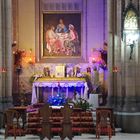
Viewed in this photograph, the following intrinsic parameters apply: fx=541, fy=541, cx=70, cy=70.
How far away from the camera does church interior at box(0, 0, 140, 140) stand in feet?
64.1

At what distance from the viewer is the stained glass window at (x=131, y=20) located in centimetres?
1957

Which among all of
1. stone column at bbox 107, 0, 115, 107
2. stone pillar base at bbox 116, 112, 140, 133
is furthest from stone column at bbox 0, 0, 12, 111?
stone pillar base at bbox 116, 112, 140, 133

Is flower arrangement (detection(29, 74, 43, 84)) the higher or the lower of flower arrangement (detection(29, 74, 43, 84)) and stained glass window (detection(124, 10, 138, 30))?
the lower

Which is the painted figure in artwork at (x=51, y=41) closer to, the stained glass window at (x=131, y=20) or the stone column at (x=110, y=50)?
the stone column at (x=110, y=50)

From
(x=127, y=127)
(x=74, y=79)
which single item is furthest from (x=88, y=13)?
(x=127, y=127)

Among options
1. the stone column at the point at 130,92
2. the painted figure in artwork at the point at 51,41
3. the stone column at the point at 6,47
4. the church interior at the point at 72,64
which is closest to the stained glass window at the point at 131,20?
the church interior at the point at 72,64

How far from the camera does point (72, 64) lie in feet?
86.9

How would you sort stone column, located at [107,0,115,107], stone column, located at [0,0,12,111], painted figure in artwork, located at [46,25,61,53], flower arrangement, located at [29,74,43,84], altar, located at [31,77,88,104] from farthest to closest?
painted figure in artwork, located at [46,25,61,53], flower arrangement, located at [29,74,43,84], altar, located at [31,77,88,104], stone column, located at [107,0,115,107], stone column, located at [0,0,12,111]

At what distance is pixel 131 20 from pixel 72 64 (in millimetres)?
7352

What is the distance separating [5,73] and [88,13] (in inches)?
279

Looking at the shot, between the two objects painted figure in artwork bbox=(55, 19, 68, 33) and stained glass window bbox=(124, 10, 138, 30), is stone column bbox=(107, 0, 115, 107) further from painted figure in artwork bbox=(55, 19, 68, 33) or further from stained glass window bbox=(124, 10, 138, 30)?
painted figure in artwork bbox=(55, 19, 68, 33)

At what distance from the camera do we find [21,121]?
20562 mm

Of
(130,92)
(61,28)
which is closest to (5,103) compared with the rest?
(130,92)

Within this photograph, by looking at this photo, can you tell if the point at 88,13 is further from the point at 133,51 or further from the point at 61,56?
the point at 133,51
